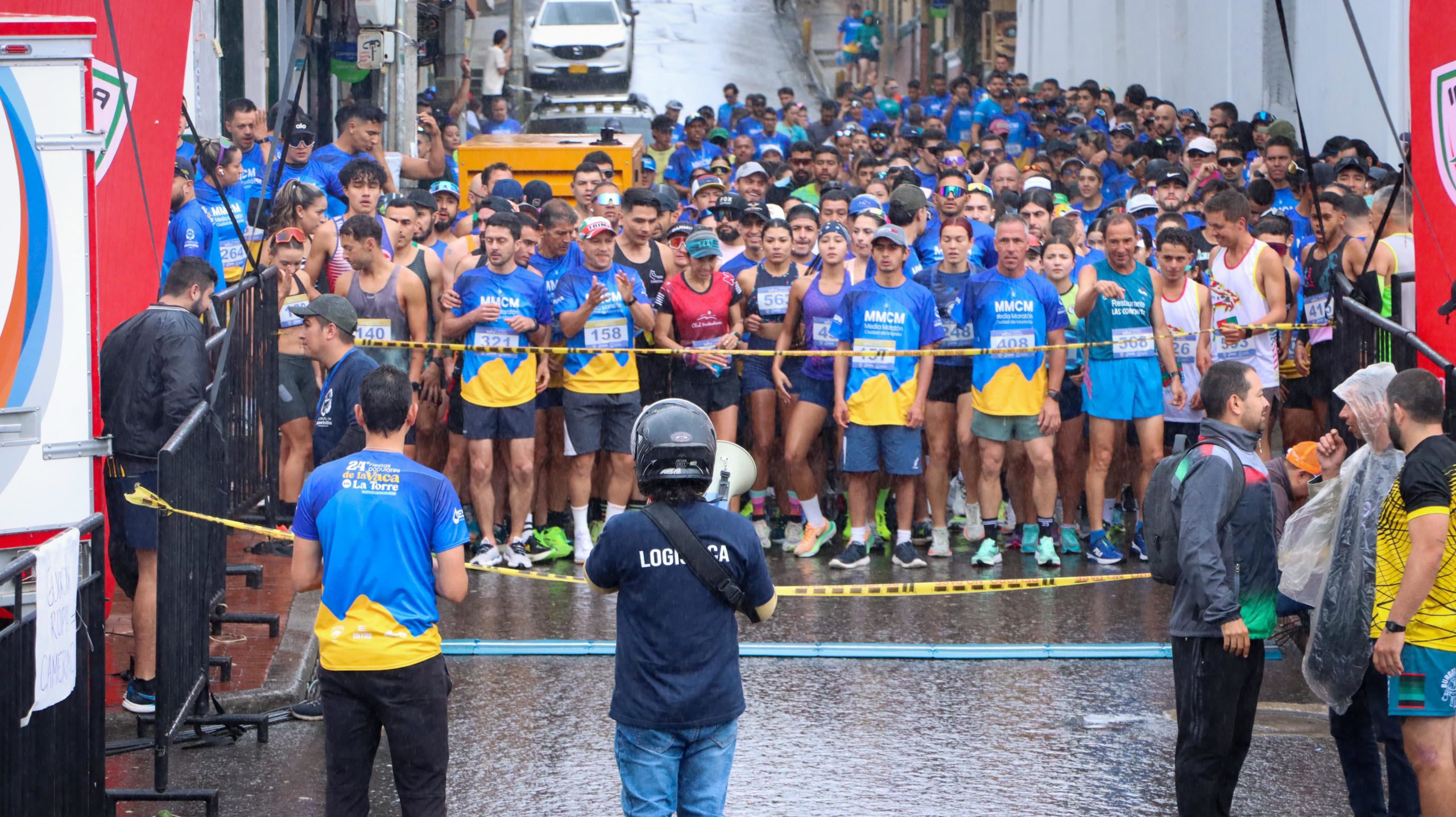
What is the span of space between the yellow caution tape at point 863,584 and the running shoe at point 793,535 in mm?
1035

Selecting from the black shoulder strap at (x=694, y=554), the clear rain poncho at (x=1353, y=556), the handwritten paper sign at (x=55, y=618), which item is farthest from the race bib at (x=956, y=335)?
the handwritten paper sign at (x=55, y=618)

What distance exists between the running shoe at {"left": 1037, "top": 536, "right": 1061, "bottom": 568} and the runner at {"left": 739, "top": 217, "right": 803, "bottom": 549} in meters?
1.66

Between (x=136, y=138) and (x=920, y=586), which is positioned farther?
(x=920, y=586)

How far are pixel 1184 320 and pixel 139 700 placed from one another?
6.75m

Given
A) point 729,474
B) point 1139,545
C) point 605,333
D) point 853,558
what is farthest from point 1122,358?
point 729,474

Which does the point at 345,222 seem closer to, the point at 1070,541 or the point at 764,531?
the point at 764,531

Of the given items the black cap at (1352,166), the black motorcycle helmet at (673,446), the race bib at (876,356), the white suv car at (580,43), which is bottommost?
the black motorcycle helmet at (673,446)

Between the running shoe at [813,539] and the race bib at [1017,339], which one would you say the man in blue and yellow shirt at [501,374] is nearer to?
the running shoe at [813,539]

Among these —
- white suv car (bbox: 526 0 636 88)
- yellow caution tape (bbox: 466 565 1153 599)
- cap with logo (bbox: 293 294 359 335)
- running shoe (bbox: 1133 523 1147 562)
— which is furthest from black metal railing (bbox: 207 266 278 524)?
white suv car (bbox: 526 0 636 88)

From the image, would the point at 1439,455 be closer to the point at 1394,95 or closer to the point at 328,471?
the point at 328,471

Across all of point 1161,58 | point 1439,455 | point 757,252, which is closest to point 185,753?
point 1439,455

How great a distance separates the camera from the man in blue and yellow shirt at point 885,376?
33.8ft

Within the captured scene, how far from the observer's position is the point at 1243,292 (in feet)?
34.7

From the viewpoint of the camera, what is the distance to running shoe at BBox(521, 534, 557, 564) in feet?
34.6
